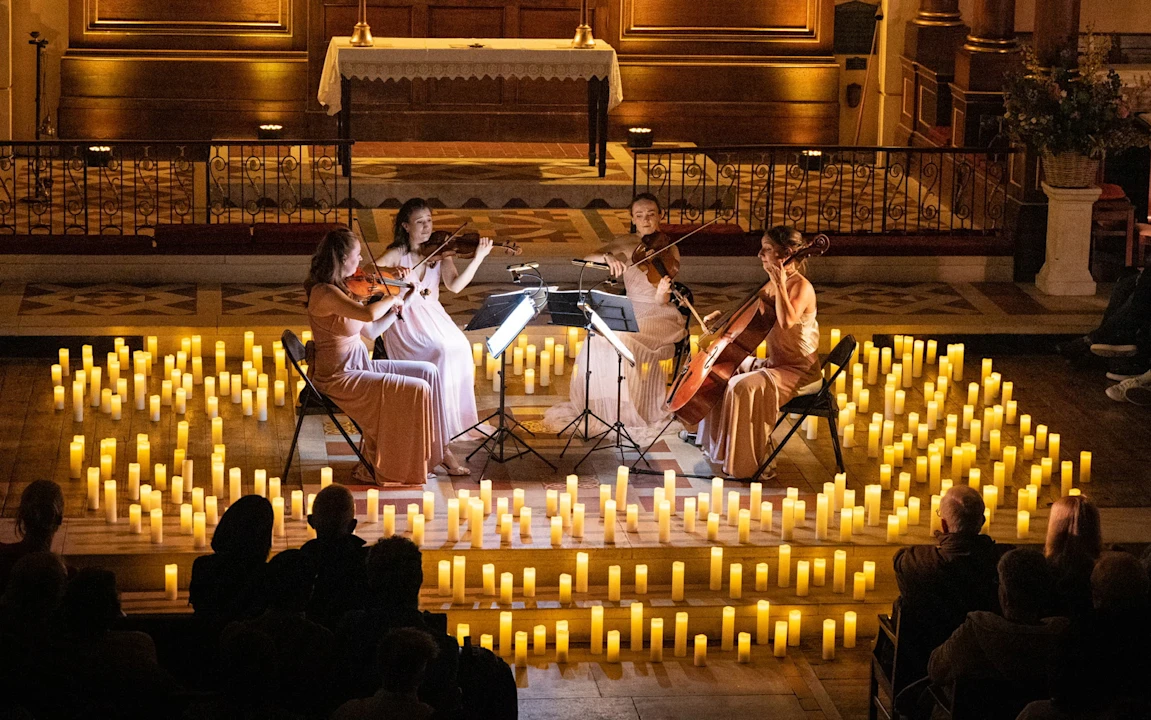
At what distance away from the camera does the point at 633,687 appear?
6.42 meters

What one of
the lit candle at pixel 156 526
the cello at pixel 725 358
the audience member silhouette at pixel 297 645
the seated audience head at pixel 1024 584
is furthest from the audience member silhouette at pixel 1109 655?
the lit candle at pixel 156 526

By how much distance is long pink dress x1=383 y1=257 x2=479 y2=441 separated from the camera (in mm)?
8141

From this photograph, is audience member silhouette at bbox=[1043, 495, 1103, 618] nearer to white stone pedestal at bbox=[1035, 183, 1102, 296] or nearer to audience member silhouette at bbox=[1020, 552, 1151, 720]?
audience member silhouette at bbox=[1020, 552, 1151, 720]

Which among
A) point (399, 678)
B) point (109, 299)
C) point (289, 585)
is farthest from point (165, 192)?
point (399, 678)

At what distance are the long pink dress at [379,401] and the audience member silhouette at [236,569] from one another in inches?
93.1

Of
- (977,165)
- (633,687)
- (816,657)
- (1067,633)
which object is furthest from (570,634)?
(977,165)

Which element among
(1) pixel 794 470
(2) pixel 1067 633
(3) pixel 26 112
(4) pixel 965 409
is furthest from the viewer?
(3) pixel 26 112

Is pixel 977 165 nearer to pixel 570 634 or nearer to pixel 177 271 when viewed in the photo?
pixel 177 271

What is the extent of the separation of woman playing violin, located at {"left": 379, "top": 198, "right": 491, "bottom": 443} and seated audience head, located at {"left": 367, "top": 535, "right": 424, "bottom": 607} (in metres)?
3.08

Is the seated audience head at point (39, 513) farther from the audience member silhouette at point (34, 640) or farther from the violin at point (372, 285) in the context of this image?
the violin at point (372, 285)

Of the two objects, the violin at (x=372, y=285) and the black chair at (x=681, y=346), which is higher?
the violin at (x=372, y=285)

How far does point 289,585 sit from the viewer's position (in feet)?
16.3

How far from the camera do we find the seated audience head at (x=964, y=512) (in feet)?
18.2

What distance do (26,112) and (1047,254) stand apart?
8294 millimetres
